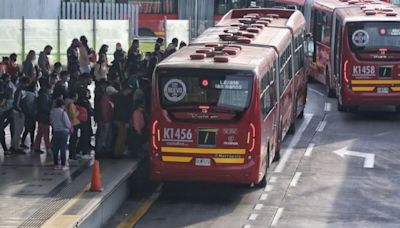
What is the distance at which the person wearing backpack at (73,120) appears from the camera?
74.3 ft

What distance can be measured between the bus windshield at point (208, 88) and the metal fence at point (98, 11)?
3242 centimetres

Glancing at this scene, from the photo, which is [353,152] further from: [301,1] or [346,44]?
[301,1]

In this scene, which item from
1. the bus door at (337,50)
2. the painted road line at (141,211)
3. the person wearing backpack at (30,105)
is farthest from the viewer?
the bus door at (337,50)

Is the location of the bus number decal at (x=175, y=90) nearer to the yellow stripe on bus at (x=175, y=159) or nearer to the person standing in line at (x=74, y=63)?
the yellow stripe on bus at (x=175, y=159)

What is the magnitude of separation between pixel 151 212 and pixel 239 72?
2897 mm

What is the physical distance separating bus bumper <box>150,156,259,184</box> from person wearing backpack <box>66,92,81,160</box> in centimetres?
222

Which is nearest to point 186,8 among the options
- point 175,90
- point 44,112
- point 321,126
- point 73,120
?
point 321,126

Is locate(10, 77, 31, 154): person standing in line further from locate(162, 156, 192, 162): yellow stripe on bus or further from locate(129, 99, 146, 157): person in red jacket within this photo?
locate(162, 156, 192, 162): yellow stripe on bus

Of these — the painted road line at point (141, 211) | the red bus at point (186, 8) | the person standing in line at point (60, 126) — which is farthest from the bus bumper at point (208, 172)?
the red bus at point (186, 8)

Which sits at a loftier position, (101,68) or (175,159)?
(101,68)

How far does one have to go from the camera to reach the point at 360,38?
31922 millimetres

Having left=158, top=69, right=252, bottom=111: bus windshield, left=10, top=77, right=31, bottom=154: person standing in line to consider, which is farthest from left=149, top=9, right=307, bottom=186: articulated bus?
left=10, top=77, right=31, bottom=154: person standing in line

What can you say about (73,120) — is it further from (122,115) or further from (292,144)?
(292,144)

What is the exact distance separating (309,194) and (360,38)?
10.6m
